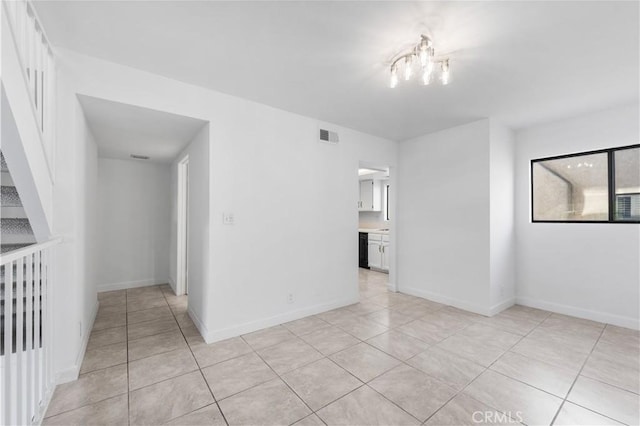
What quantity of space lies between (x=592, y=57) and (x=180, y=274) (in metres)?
5.48

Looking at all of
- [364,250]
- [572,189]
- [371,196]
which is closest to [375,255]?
[364,250]

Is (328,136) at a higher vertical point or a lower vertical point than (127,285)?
→ higher

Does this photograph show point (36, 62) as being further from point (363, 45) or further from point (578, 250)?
point (578, 250)

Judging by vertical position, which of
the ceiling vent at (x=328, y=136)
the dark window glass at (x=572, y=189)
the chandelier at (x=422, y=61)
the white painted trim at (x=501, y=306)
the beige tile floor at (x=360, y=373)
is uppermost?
the chandelier at (x=422, y=61)

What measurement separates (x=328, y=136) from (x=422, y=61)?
1.88 metres

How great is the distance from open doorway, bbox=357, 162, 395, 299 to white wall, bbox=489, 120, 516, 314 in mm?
1792

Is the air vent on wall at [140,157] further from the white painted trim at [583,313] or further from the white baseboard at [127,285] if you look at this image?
the white painted trim at [583,313]

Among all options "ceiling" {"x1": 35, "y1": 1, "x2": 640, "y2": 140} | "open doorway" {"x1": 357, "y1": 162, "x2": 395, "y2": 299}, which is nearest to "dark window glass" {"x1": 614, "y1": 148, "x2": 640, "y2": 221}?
"ceiling" {"x1": 35, "y1": 1, "x2": 640, "y2": 140}

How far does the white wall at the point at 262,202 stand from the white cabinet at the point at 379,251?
2234 mm

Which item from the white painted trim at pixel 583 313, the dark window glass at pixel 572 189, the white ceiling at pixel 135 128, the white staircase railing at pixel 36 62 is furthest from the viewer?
→ the dark window glass at pixel 572 189

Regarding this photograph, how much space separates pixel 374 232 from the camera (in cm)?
637

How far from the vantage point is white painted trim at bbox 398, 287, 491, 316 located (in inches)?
Answer: 142

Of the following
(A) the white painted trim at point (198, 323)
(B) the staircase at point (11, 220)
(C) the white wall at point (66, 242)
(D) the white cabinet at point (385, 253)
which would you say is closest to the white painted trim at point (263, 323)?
(A) the white painted trim at point (198, 323)

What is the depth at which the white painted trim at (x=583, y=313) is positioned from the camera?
3.17m
